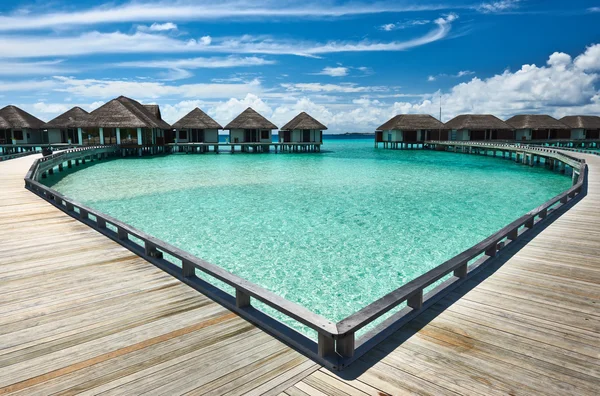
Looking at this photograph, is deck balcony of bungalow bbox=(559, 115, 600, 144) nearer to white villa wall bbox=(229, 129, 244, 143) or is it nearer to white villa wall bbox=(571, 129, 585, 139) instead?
white villa wall bbox=(571, 129, 585, 139)

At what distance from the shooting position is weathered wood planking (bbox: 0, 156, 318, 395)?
279 cm

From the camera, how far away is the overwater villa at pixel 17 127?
39344mm

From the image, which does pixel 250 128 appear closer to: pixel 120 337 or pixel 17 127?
pixel 17 127

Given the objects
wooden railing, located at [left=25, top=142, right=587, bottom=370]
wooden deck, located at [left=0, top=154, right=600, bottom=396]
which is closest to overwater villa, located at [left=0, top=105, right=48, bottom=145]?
wooden deck, located at [left=0, top=154, right=600, bottom=396]

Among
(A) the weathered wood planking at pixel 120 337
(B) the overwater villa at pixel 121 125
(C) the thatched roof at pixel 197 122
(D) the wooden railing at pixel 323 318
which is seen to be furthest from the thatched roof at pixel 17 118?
(D) the wooden railing at pixel 323 318

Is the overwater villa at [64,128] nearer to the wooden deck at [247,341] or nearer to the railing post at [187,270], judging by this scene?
the wooden deck at [247,341]

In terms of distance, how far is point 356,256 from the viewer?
8.98 m

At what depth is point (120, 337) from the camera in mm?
3436

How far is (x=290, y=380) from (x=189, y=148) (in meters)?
48.6

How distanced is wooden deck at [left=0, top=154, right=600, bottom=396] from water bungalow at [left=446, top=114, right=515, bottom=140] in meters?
52.3

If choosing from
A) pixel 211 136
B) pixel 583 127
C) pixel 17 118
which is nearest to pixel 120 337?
pixel 211 136

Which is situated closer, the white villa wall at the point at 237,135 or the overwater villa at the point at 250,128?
the overwater villa at the point at 250,128

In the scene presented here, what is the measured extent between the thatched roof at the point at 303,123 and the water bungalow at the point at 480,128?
21108 mm

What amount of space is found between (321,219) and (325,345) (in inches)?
377
